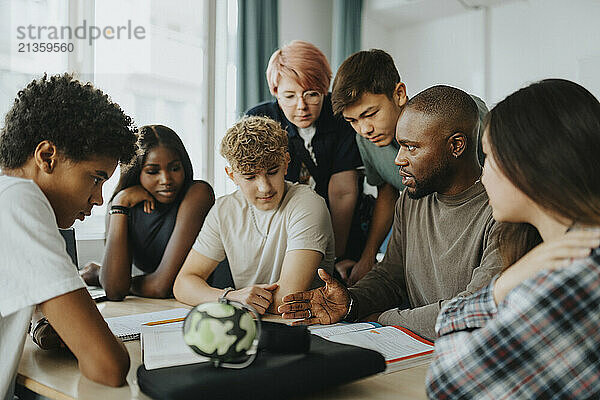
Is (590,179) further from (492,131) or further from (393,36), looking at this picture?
(393,36)

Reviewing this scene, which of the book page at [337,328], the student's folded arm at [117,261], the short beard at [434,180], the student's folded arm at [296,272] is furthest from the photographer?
the student's folded arm at [117,261]

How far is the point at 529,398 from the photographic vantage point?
81 centimetres

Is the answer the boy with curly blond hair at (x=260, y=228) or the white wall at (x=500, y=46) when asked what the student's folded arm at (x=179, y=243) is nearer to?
the boy with curly blond hair at (x=260, y=228)

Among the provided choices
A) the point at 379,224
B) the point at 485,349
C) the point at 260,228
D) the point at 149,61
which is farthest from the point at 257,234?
the point at 149,61

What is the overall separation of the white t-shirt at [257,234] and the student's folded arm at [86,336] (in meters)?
0.88

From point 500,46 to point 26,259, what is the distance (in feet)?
12.3

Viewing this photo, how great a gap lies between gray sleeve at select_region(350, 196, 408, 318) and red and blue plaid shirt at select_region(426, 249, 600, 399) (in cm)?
78

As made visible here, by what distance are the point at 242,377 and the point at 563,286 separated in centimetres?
48

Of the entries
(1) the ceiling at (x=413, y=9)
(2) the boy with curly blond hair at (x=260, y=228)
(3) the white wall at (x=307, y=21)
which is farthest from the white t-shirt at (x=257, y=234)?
(1) the ceiling at (x=413, y=9)

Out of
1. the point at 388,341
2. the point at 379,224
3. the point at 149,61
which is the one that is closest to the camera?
the point at 388,341

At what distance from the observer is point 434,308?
138 centimetres

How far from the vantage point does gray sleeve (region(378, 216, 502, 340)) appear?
1.36m

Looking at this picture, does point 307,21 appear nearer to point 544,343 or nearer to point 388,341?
point 388,341

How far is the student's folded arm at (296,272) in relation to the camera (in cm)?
169
